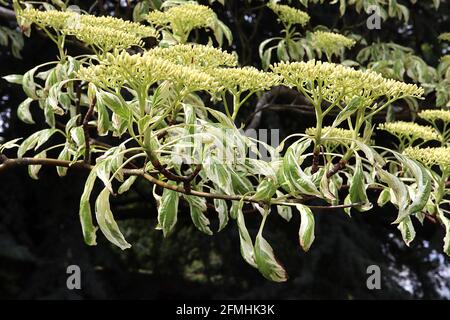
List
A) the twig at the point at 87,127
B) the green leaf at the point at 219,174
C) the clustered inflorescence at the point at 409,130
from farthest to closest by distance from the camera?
the clustered inflorescence at the point at 409,130, the twig at the point at 87,127, the green leaf at the point at 219,174

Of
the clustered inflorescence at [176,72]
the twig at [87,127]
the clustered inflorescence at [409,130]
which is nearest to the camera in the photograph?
the clustered inflorescence at [176,72]

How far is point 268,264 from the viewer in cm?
109

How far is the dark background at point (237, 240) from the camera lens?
124 inches

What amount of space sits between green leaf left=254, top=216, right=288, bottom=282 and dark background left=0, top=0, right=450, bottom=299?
161cm

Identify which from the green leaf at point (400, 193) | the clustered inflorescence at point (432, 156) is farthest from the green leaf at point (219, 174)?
the clustered inflorescence at point (432, 156)

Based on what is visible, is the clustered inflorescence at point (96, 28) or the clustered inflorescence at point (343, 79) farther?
the clustered inflorescence at point (96, 28)

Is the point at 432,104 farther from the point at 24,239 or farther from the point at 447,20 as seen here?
the point at 24,239

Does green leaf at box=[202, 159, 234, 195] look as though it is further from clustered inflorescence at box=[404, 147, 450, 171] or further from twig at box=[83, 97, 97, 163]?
clustered inflorescence at box=[404, 147, 450, 171]

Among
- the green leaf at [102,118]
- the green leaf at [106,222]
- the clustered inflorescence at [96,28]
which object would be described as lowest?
the green leaf at [106,222]

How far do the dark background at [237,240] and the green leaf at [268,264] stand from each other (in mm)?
1614

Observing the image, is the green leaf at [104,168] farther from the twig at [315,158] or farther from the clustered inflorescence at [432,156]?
the clustered inflorescence at [432,156]

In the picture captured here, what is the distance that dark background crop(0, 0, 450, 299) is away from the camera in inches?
124

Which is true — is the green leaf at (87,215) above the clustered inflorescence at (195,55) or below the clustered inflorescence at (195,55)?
below
